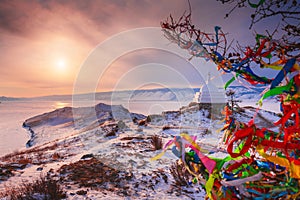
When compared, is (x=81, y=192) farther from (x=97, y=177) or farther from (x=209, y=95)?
(x=209, y=95)

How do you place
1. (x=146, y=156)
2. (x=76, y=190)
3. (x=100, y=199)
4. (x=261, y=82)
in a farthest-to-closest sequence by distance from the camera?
(x=146, y=156) < (x=76, y=190) < (x=100, y=199) < (x=261, y=82)

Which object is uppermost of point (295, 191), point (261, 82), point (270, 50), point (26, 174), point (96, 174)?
point (270, 50)

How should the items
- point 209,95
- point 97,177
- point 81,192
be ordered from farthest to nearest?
point 209,95 < point 97,177 < point 81,192

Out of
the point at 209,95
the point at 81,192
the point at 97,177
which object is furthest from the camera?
the point at 209,95

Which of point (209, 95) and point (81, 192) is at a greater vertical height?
point (209, 95)

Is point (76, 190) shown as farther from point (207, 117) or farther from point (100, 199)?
point (207, 117)

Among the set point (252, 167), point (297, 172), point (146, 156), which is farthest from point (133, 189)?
point (297, 172)

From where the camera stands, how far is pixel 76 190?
11.8 ft

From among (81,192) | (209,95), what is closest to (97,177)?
(81,192)

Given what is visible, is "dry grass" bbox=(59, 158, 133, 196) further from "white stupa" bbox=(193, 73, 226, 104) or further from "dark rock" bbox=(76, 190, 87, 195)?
"white stupa" bbox=(193, 73, 226, 104)

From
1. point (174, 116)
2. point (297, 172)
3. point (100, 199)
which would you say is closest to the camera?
point (297, 172)

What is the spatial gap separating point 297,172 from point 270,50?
0.57m

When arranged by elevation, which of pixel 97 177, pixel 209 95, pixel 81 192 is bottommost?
pixel 97 177

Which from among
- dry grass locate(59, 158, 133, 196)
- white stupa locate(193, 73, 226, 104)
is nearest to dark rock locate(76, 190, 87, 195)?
dry grass locate(59, 158, 133, 196)
